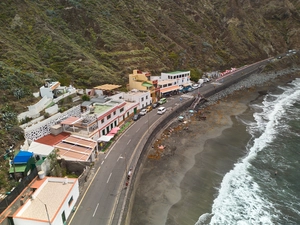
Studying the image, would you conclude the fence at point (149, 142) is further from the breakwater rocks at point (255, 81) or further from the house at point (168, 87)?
the house at point (168, 87)

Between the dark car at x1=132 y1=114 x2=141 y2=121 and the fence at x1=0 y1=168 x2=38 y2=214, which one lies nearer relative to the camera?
the fence at x1=0 y1=168 x2=38 y2=214

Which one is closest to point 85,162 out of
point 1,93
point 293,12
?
point 1,93

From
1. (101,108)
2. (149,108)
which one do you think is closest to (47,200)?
(101,108)

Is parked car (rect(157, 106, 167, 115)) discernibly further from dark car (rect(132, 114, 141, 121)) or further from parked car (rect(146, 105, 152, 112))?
dark car (rect(132, 114, 141, 121))

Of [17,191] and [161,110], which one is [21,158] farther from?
[161,110]

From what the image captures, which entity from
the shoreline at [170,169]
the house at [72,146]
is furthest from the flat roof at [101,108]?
the shoreline at [170,169]

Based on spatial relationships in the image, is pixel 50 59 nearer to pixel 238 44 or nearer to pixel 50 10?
pixel 50 10

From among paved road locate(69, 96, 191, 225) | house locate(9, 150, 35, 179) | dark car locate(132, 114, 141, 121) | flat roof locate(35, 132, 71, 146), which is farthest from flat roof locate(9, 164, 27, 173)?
dark car locate(132, 114, 141, 121)
